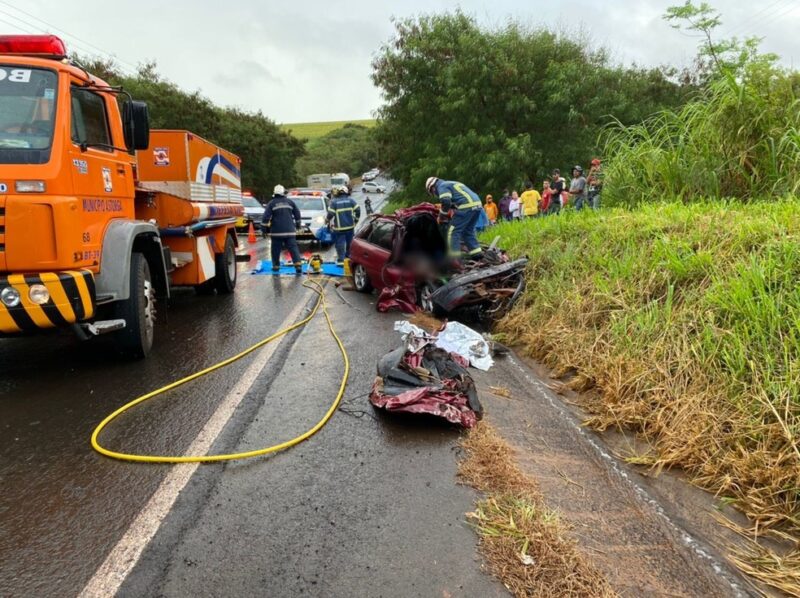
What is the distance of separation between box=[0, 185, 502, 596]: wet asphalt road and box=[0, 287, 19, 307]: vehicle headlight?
2.70 feet

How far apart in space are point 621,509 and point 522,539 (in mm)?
731

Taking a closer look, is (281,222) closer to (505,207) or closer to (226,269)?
(226,269)

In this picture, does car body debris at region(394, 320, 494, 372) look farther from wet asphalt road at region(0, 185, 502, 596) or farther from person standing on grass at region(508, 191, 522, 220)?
person standing on grass at region(508, 191, 522, 220)

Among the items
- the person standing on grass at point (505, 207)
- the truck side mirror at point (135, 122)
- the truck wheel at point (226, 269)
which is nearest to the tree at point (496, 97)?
the person standing on grass at point (505, 207)

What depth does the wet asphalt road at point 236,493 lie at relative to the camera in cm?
224

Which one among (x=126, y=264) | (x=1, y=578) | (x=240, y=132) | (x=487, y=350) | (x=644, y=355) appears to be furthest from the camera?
(x=240, y=132)

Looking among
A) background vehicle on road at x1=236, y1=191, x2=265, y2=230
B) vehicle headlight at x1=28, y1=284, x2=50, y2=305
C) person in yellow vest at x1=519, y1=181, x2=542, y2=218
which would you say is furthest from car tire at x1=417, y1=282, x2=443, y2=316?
background vehicle on road at x1=236, y1=191, x2=265, y2=230

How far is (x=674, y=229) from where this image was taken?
5355 mm

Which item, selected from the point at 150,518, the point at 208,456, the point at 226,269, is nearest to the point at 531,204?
the point at 226,269

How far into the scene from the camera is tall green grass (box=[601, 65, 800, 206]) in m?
6.27

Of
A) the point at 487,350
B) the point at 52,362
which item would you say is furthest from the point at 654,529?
the point at 52,362

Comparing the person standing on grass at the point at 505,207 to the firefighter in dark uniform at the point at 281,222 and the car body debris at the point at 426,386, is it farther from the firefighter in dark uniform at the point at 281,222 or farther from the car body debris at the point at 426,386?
the car body debris at the point at 426,386

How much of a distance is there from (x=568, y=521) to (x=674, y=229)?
12.6 feet

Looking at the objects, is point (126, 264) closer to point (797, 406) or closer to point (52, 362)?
point (52, 362)
